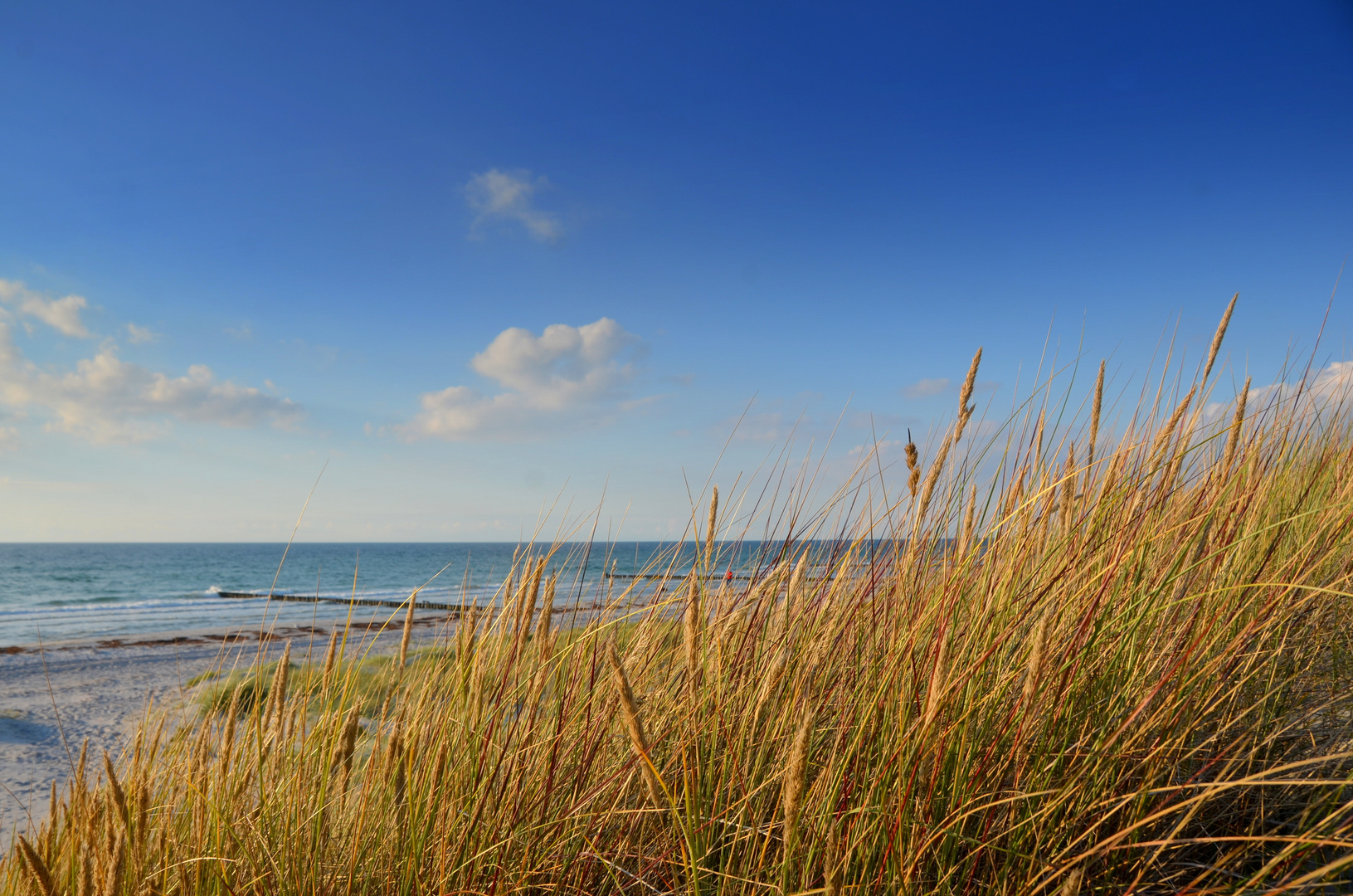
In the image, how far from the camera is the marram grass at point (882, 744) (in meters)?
1.29

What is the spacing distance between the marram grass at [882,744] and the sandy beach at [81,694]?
72 cm

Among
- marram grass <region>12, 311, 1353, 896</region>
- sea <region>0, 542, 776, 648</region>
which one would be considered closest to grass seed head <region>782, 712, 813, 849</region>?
marram grass <region>12, 311, 1353, 896</region>

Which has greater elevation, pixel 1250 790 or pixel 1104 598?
pixel 1104 598

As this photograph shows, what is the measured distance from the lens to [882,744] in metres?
1.40

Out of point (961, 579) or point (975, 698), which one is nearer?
point (975, 698)

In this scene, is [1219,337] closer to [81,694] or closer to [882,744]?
[882,744]

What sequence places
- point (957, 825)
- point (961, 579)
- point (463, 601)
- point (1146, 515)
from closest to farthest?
1. point (957, 825)
2. point (961, 579)
3. point (1146, 515)
4. point (463, 601)

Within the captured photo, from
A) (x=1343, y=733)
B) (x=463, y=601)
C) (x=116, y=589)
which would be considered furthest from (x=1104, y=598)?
(x=116, y=589)

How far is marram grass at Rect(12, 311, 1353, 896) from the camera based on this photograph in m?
1.29

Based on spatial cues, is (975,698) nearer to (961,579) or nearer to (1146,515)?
(961,579)

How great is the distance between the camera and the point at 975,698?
4.58ft

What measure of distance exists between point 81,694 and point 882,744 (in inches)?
524

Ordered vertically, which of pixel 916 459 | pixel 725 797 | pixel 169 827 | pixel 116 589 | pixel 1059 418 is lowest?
pixel 116 589

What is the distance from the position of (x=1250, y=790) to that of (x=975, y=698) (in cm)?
84
